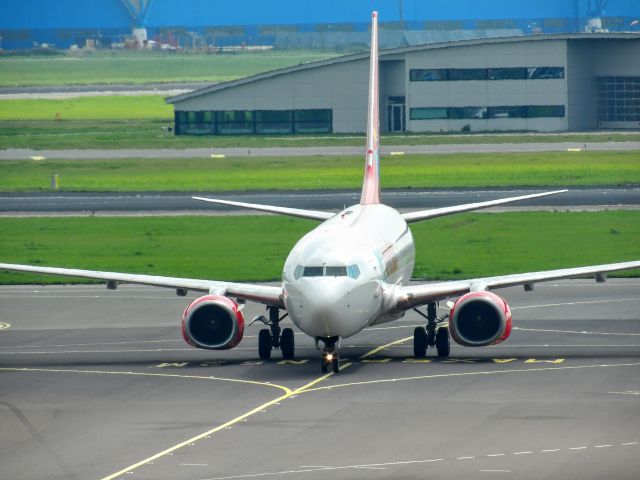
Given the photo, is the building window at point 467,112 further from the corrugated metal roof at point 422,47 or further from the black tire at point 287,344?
the black tire at point 287,344

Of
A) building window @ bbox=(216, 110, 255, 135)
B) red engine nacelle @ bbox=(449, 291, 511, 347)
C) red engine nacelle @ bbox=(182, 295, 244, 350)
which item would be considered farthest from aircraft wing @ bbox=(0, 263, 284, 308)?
building window @ bbox=(216, 110, 255, 135)

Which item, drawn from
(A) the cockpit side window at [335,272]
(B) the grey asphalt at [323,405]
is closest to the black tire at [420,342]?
(B) the grey asphalt at [323,405]

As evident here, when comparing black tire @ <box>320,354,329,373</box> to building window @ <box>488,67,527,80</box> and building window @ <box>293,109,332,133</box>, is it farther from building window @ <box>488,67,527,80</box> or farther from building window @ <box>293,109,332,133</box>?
building window @ <box>293,109,332,133</box>

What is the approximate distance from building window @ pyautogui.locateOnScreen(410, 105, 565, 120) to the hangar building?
0.10 meters

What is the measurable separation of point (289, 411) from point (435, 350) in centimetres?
1188

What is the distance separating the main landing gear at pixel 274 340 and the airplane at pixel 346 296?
0.03 m

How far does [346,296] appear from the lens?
42.9m

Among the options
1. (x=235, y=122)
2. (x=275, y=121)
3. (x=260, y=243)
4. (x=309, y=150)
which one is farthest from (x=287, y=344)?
(x=235, y=122)

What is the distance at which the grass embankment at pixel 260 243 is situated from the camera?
70938mm

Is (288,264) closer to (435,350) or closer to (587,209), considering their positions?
(435,350)

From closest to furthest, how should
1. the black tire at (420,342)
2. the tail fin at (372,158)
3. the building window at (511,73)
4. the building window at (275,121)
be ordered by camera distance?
1. the black tire at (420,342)
2. the tail fin at (372,158)
3. the building window at (511,73)
4. the building window at (275,121)

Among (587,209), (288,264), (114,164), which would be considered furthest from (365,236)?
(114,164)

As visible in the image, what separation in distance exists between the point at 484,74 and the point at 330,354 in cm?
10898

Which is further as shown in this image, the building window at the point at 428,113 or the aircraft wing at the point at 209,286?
the building window at the point at 428,113
